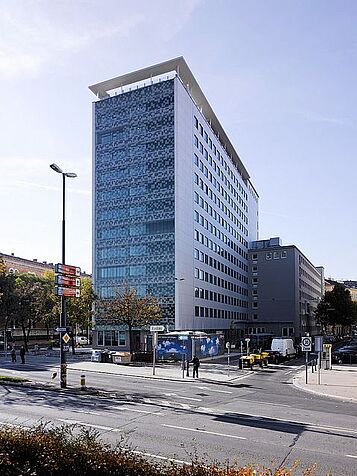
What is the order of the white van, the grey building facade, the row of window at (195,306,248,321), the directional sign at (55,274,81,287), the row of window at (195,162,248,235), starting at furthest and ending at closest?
1. the grey building facade
2. the row of window at (195,162,248,235)
3. the row of window at (195,306,248,321)
4. the white van
5. the directional sign at (55,274,81,287)

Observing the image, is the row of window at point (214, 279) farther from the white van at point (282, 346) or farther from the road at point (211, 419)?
the road at point (211, 419)

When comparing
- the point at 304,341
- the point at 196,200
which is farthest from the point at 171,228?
the point at 304,341

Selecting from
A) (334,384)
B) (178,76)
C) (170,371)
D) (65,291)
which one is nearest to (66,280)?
(65,291)

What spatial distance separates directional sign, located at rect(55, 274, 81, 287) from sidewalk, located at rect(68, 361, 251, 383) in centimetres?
1137

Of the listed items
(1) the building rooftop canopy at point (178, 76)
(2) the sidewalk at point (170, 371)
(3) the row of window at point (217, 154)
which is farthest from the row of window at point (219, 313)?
(1) the building rooftop canopy at point (178, 76)

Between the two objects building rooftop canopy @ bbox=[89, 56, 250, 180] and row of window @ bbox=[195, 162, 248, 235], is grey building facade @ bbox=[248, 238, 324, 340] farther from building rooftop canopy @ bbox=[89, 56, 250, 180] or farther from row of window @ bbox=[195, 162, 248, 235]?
building rooftop canopy @ bbox=[89, 56, 250, 180]

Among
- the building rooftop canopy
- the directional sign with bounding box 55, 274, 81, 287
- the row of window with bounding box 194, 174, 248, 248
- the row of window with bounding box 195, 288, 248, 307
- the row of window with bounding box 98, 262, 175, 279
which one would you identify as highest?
the building rooftop canopy

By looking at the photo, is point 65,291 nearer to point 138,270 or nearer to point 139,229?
point 138,270

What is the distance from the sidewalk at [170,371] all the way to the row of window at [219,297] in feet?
96.4

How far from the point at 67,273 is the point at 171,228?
40.5 metres

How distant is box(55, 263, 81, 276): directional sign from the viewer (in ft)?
96.1

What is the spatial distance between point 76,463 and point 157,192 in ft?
213

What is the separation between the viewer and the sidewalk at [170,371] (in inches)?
1494

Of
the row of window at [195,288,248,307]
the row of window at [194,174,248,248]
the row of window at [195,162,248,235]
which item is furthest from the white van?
the row of window at [195,162,248,235]
